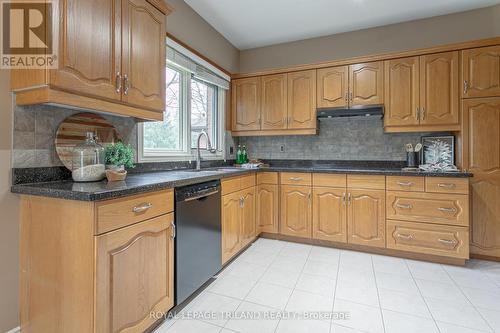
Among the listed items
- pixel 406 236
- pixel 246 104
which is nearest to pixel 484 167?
pixel 406 236

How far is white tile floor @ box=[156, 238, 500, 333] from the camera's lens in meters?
1.57

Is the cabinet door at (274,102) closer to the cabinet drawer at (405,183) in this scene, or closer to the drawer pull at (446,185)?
the cabinet drawer at (405,183)

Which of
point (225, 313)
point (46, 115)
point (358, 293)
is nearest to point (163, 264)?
point (225, 313)

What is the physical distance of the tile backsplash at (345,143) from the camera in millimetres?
3115

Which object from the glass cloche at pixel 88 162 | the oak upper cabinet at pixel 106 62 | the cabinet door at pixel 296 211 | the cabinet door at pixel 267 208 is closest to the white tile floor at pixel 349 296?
the cabinet door at pixel 296 211

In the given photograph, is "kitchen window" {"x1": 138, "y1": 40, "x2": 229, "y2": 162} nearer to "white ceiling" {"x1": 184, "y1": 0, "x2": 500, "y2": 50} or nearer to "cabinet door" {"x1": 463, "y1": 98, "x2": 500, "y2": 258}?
"white ceiling" {"x1": 184, "y1": 0, "x2": 500, "y2": 50}

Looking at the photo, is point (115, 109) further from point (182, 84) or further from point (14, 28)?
point (182, 84)

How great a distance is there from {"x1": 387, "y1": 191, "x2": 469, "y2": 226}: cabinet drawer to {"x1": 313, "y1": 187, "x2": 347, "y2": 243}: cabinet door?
0.46 metres

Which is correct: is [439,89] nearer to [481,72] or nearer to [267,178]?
[481,72]

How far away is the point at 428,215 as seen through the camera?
2.48m

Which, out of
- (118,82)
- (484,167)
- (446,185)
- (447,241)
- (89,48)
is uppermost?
(89,48)

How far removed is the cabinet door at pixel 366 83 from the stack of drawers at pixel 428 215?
0.95 metres

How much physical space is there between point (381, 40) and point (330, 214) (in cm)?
226

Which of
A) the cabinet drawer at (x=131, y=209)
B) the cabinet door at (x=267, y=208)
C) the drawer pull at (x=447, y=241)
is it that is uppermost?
the cabinet drawer at (x=131, y=209)
